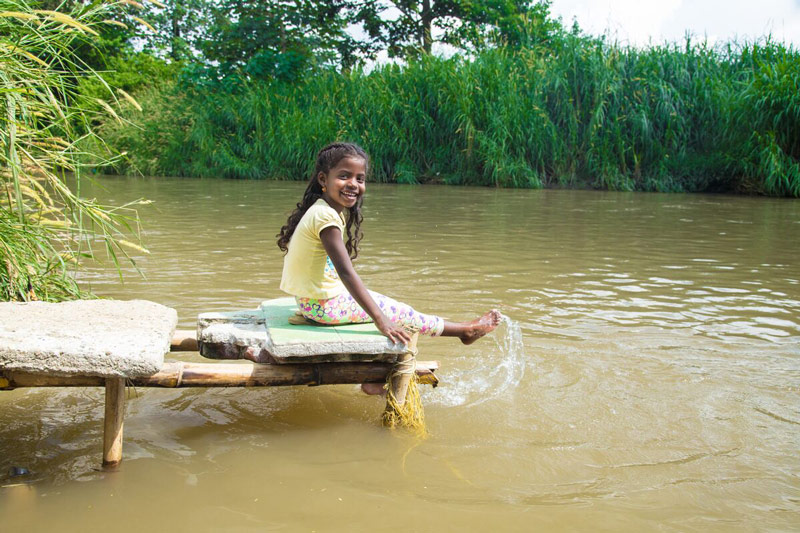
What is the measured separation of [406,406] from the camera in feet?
9.19

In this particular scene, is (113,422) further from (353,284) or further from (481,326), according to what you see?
(481,326)

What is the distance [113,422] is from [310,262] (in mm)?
1060

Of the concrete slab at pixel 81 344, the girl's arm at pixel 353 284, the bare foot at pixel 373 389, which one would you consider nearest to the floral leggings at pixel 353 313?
the girl's arm at pixel 353 284

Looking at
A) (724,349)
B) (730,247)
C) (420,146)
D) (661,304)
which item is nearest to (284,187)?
(420,146)

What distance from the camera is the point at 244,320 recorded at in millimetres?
3041

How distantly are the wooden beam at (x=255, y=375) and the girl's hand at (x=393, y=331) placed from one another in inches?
6.2

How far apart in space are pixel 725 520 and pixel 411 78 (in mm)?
14100

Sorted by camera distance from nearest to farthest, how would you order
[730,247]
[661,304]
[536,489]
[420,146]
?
1. [536,489]
2. [661,304]
3. [730,247]
4. [420,146]

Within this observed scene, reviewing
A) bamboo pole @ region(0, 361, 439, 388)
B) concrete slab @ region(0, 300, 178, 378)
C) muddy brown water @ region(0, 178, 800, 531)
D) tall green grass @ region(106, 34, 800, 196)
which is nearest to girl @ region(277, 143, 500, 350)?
bamboo pole @ region(0, 361, 439, 388)

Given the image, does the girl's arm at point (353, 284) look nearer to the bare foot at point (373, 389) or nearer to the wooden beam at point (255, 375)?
the wooden beam at point (255, 375)

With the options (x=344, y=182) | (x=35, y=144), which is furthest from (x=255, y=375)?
(x=35, y=144)

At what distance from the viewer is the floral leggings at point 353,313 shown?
9.83ft

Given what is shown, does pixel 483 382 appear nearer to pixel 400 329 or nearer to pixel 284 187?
pixel 400 329

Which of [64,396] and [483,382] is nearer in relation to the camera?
[64,396]
